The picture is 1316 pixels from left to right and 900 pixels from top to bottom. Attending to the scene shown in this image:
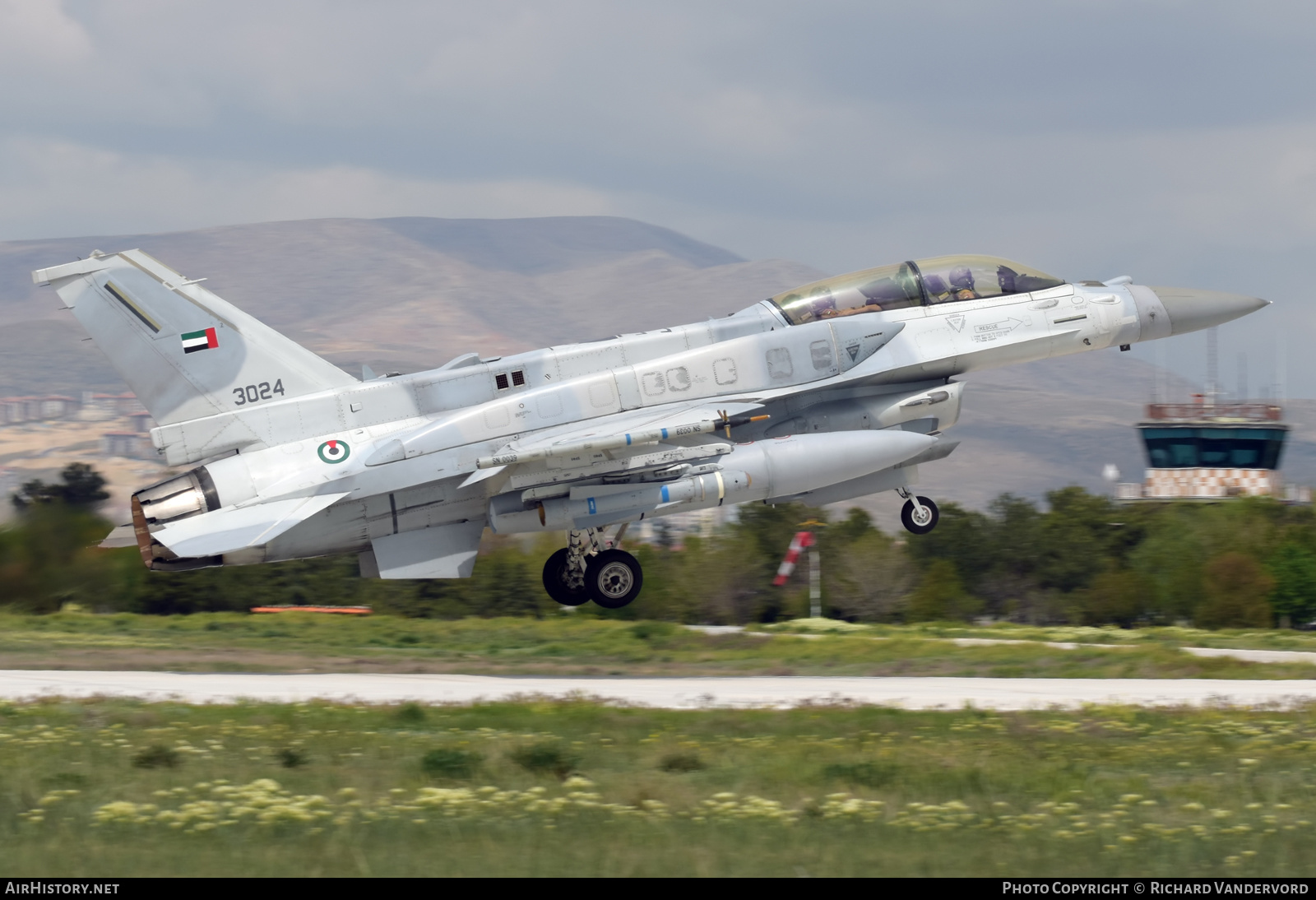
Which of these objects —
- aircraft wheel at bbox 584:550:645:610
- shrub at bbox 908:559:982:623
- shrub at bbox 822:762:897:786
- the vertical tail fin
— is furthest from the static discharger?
shrub at bbox 908:559:982:623

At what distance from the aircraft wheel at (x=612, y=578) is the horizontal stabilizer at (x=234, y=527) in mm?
4220

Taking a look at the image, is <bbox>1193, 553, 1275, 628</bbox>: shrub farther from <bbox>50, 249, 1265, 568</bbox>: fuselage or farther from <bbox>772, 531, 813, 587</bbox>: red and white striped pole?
<bbox>50, 249, 1265, 568</bbox>: fuselage

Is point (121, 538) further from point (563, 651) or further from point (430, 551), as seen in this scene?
point (563, 651)

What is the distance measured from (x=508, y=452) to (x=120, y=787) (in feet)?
28.9

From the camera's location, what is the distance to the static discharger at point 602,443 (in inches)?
744

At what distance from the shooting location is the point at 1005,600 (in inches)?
2389

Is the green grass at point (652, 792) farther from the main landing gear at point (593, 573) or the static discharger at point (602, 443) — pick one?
the main landing gear at point (593, 573)

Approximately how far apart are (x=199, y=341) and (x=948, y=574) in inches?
1691

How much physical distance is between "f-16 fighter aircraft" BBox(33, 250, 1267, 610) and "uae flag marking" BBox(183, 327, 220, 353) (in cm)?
3

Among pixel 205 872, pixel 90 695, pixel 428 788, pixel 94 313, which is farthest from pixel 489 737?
pixel 94 313

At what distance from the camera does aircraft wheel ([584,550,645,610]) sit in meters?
21.3

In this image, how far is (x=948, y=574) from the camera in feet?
190

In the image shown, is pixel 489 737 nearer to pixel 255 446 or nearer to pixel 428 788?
pixel 428 788

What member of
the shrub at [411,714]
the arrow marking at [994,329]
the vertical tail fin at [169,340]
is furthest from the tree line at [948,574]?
the shrub at [411,714]
